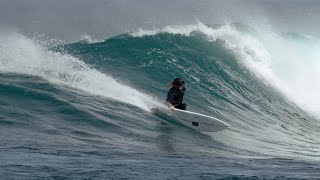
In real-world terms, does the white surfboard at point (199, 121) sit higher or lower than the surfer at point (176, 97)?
lower

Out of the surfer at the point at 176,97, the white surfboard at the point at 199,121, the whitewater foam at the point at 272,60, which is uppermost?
the whitewater foam at the point at 272,60

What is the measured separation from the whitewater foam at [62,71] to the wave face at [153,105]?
0.16 ft

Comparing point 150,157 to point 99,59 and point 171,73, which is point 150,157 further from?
point 99,59

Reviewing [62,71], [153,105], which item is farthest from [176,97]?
[62,71]

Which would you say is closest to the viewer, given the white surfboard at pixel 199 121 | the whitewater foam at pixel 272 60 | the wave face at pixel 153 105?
the wave face at pixel 153 105

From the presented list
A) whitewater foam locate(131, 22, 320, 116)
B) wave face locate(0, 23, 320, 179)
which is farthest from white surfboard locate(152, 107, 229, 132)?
whitewater foam locate(131, 22, 320, 116)

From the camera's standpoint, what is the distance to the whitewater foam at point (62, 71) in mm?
19016

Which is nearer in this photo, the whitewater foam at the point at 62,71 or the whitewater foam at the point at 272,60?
the whitewater foam at the point at 62,71

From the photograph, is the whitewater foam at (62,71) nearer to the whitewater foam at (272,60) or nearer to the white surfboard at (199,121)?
the white surfboard at (199,121)

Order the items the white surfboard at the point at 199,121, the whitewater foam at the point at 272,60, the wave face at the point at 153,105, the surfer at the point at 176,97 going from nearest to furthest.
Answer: the wave face at the point at 153,105 → the white surfboard at the point at 199,121 → the surfer at the point at 176,97 → the whitewater foam at the point at 272,60

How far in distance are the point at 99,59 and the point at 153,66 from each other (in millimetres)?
3707

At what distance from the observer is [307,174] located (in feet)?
32.9

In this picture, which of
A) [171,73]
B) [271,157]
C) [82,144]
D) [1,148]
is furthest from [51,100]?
[171,73]

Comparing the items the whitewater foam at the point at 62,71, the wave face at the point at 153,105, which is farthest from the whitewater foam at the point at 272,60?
the whitewater foam at the point at 62,71
